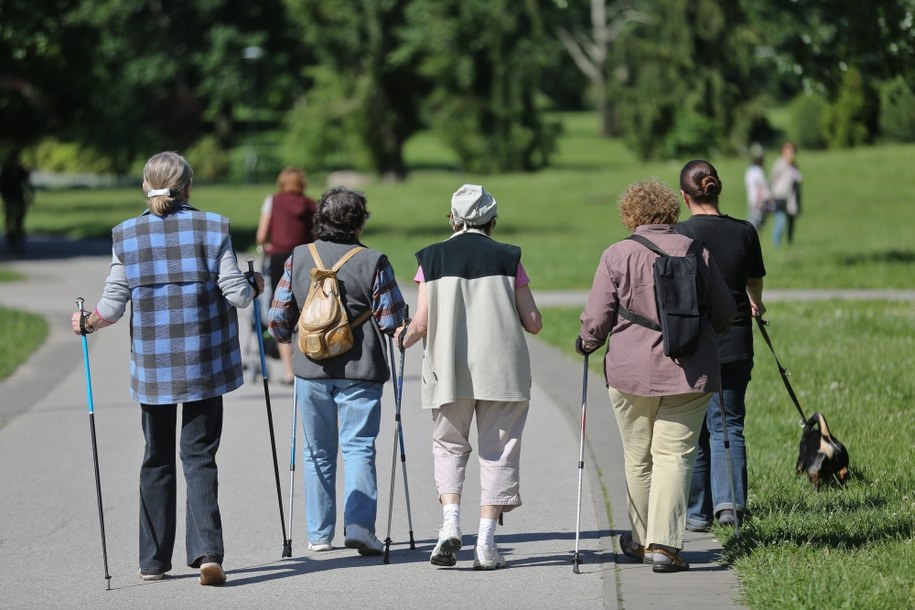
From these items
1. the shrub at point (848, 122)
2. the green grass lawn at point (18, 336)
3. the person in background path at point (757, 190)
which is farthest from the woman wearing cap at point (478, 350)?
the shrub at point (848, 122)

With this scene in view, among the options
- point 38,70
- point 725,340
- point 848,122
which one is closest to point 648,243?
point 725,340

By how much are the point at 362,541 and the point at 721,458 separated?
179cm

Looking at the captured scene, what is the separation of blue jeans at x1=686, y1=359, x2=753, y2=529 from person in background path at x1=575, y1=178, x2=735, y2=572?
794mm

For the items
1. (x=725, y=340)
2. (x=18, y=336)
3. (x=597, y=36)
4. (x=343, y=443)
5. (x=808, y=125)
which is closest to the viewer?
(x=343, y=443)

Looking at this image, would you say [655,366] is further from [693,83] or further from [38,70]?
[693,83]

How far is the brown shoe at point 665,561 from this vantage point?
20.2 feet

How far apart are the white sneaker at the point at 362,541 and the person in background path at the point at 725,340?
155 centimetres

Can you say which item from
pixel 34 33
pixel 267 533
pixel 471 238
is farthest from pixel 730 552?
pixel 34 33

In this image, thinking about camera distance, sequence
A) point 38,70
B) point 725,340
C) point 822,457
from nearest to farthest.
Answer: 1. point 725,340
2. point 822,457
3. point 38,70

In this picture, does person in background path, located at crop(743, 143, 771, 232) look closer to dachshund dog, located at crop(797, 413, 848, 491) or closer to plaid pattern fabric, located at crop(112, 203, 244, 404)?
dachshund dog, located at crop(797, 413, 848, 491)

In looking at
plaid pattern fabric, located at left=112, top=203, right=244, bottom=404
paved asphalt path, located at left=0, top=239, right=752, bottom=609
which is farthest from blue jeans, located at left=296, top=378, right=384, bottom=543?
plaid pattern fabric, located at left=112, top=203, right=244, bottom=404

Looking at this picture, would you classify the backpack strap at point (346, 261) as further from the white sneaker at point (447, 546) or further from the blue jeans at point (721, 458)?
the blue jeans at point (721, 458)

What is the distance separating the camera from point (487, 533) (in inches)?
249

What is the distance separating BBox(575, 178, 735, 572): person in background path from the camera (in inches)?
242
